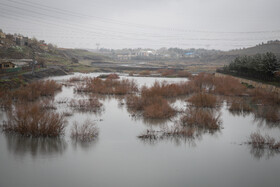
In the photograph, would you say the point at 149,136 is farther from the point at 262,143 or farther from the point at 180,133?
the point at 262,143

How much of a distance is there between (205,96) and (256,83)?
1455 cm

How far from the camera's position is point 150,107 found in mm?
18922

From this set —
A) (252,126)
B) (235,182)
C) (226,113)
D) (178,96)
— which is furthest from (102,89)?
(235,182)

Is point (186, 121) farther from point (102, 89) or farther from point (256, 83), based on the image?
point (256, 83)

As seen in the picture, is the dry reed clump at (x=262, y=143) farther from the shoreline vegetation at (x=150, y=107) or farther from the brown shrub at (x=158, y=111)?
the brown shrub at (x=158, y=111)

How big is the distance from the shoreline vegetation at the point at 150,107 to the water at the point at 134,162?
591 mm

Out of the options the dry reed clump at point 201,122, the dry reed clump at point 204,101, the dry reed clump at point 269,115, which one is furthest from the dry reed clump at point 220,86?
the dry reed clump at point 201,122

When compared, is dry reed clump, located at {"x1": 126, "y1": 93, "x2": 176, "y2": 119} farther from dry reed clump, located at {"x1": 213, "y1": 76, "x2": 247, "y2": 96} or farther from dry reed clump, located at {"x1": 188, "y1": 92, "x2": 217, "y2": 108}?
dry reed clump, located at {"x1": 213, "y1": 76, "x2": 247, "y2": 96}

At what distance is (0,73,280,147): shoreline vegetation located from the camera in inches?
553

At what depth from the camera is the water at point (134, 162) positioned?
34.0 ft

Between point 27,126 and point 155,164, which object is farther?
point 27,126

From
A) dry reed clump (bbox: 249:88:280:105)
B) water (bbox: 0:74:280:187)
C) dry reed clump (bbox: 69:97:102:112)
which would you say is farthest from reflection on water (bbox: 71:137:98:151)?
dry reed clump (bbox: 249:88:280:105)

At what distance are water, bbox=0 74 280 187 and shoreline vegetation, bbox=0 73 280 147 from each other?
59cm

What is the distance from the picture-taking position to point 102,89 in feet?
99.2
